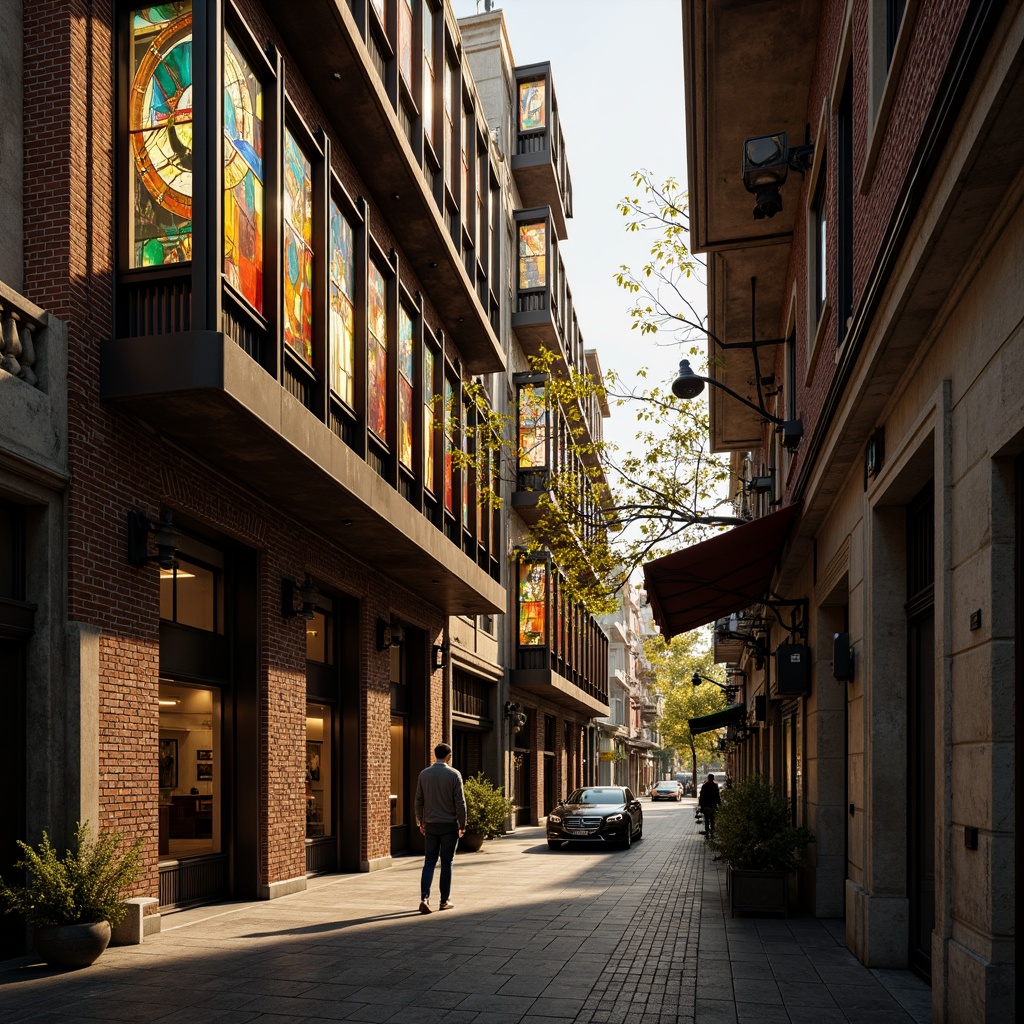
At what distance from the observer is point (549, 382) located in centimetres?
1570

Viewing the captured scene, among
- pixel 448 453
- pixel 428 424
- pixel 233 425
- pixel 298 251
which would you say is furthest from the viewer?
pixel 448 453

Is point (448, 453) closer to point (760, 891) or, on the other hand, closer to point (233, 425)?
point (233, 425)

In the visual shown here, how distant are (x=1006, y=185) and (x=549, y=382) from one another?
10.6m

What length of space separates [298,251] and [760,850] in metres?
9.01

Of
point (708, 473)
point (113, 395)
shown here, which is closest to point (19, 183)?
point (113, 395)

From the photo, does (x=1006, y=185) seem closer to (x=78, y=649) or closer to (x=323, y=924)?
(x=78, y=649)

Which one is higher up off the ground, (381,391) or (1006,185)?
(381,391)

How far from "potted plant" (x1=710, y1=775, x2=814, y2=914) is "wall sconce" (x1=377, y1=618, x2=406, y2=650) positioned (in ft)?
24.7

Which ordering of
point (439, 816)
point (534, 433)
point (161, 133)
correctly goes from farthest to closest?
point (534, 433) → point (439, 816) → point (161, 133)

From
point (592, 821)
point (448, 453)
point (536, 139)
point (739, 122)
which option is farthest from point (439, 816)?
point (536, 139)

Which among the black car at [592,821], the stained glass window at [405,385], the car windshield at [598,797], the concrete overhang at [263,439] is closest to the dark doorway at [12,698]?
the concrete overhang at [263,439]

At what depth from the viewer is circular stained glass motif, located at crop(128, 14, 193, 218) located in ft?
34.8

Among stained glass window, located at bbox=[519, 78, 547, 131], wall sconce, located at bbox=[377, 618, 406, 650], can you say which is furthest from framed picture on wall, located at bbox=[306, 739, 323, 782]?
stained glass window, located at bbox=[519, 78, 547, 131]

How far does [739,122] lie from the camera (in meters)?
Answer: 12.9
